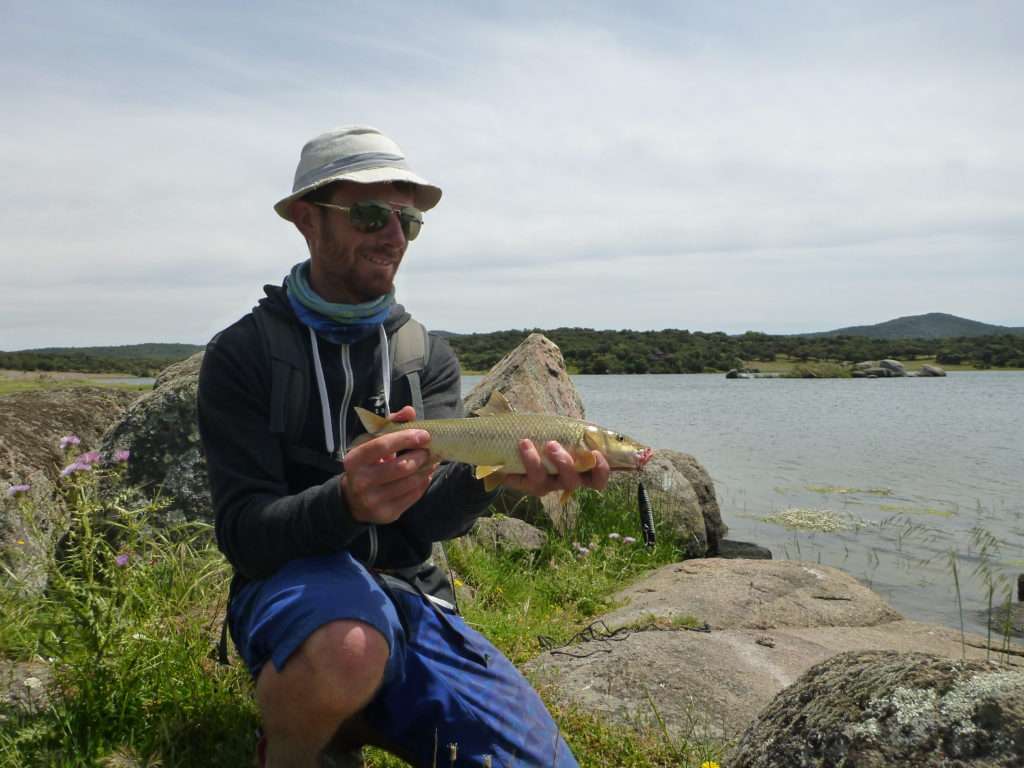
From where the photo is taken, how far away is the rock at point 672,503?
404 inches

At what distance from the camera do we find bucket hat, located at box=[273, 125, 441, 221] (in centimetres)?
378

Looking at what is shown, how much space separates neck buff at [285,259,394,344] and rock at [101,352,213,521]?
2.87 m

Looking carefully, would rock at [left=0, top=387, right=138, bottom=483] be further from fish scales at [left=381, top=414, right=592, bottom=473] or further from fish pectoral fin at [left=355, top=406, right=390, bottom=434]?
fish scales at [left=381, top=414, right=592, bottom=473]

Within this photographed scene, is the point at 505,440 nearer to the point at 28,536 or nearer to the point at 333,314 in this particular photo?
the point at 333,314

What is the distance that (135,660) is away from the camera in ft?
12.4

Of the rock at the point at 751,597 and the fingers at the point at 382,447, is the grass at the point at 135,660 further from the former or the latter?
the rock at the point at 751,597

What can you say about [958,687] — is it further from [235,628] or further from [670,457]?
[670,457]

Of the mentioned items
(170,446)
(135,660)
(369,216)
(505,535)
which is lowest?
(505,535)

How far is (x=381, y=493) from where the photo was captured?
10.2ft

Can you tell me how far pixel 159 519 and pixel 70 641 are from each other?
2.22 meters

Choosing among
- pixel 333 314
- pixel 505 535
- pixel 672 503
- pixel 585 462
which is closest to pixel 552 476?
pixel 585 462

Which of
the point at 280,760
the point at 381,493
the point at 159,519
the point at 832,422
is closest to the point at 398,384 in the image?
the point at 381,493

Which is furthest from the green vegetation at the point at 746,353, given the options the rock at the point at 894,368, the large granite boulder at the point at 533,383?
the large granite boulder at the point at 533,383

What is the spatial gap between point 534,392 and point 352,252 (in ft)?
22.5
